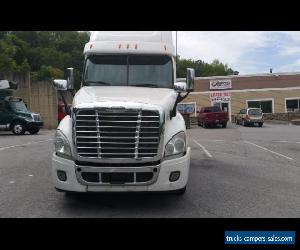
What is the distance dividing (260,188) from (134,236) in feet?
12.2

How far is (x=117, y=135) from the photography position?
6.51 meters

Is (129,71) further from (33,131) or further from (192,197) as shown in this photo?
(33,131)

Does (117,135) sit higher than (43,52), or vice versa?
(43,52)

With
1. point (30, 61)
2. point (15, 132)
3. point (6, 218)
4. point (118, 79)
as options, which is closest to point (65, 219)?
point (6, 218)

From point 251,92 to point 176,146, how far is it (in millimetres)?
44515

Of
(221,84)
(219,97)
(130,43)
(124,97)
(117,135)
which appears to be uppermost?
(221,84)

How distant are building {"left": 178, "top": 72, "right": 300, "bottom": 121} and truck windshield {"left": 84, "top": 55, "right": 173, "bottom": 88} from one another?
137 ft

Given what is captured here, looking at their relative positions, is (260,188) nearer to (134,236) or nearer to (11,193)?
(134,236)

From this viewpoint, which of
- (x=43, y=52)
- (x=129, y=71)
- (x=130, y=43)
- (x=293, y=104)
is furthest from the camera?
(x=43, y=52)

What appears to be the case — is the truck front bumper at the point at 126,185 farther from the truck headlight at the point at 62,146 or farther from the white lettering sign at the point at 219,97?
the white lettering sign at the point at 219,97

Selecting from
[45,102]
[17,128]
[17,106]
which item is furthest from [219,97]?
[17,128]

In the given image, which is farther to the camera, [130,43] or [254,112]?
[254,112]

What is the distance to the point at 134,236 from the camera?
5844 mm

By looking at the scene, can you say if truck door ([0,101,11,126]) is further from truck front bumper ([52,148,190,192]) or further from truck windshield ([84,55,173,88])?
truck front bumper ([52,148,190,192])
